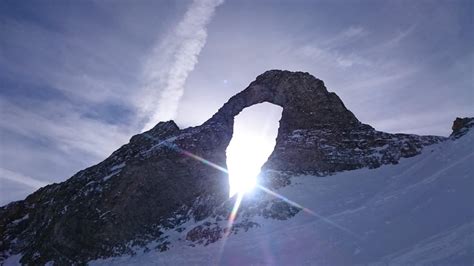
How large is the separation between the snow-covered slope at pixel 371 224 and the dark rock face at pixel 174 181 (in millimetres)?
1675

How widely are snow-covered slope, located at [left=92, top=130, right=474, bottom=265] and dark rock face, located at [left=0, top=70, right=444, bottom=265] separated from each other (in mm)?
1675

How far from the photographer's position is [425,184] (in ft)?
94.2

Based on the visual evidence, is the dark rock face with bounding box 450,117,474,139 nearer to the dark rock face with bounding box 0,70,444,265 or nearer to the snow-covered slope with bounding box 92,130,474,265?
the snow-covered slope with bounding box 92,130,474,265

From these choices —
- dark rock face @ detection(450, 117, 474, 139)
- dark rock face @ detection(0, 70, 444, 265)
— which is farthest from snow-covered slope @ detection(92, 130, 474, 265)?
dark rock face @ detection(0, 70, 444, 265)

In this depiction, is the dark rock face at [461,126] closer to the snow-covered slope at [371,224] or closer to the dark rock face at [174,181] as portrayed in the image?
the snow-covered slope at [371,224]

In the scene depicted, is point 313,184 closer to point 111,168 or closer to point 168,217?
point 168,217

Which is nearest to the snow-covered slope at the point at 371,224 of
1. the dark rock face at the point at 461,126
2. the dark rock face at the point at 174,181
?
the dark rock face at the point at 461,126

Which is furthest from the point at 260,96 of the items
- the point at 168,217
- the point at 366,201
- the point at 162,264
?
the point at 162,264

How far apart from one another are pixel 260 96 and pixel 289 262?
3160 cm

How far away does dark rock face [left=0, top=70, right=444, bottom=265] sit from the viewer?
3584 cm

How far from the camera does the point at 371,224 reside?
2514cm

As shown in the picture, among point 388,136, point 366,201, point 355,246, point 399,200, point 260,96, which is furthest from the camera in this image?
point 260,96

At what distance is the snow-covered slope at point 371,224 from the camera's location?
2055 cm

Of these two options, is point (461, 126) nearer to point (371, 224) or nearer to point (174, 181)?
point (371, 224)
